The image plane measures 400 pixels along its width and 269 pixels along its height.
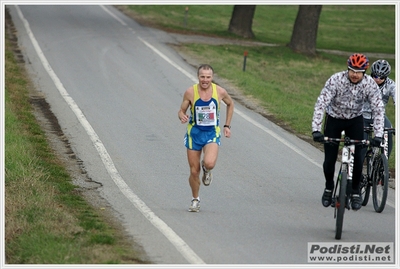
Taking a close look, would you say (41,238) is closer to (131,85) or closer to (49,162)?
Result: (49,162)

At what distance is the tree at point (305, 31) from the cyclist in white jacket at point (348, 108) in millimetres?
25189

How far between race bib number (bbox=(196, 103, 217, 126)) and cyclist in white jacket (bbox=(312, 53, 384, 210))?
4.30ft

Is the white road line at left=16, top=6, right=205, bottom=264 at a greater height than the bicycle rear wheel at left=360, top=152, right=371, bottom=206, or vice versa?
the bicycle rear wheel at left=360, top=152, right=371, bottom=206

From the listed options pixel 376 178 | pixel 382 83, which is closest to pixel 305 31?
pixel 382 83

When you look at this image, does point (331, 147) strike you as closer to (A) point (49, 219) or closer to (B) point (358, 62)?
(B) point (358, 62)

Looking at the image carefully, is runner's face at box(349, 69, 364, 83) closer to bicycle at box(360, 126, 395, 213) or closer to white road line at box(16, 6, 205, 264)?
bicycle at box(360, 126, 395, 213)

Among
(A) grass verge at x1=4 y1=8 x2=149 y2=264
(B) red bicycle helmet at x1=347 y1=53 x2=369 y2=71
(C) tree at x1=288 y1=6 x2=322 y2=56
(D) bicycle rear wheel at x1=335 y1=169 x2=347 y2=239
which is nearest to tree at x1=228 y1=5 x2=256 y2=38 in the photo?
(C) tree at x1=288 y1=6 x2=322 y2=56

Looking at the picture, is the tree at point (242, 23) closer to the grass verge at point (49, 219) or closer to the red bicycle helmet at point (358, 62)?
the grass verge at point (49, 219)

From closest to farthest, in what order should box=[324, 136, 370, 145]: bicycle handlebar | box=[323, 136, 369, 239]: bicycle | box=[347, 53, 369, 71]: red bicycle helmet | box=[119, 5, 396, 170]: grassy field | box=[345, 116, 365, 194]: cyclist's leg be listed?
box=[323, 136, 369, 239]: bicycle < box=[347, 53, 369, 71]: red bicycle helmet < box=[324, 136, 370, 145]: bicycle handlebar < box=[345, 116, 365, 194]: cyclist's leg < box=[119, 5, 396, 170]: grassy field

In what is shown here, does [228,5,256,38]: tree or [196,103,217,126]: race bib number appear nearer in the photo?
[196,103,217,126]: race bib number

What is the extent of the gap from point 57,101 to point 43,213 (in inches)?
401

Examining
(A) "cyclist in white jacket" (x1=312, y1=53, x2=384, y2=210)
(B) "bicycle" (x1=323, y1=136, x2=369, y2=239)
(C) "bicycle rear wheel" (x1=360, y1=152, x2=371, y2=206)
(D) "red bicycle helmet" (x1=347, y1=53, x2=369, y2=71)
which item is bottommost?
(C) "bicycle rear wheel" (x1=360, y1=152, x2=371, y2=206)

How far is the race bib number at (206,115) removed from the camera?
34.3 feet

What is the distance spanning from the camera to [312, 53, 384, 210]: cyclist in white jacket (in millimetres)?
9805
